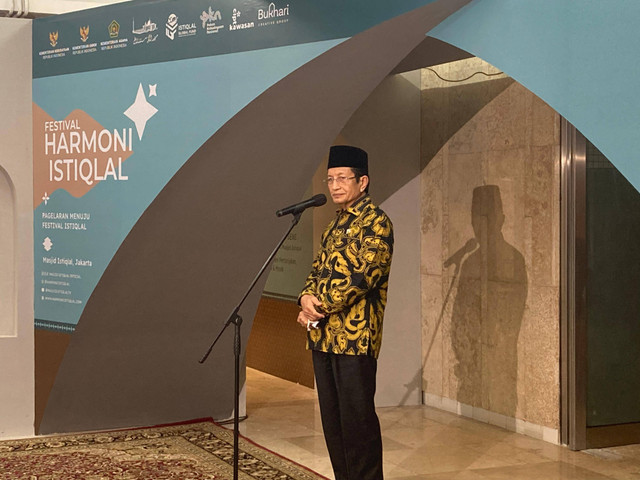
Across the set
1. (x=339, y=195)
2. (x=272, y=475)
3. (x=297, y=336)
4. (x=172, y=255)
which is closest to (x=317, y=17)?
(x=339, y=195)

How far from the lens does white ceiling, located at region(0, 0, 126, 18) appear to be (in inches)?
237

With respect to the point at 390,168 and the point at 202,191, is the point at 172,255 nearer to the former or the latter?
the point at 202,191

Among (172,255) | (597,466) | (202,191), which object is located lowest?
(597,466)

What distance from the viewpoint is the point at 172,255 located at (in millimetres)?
5508

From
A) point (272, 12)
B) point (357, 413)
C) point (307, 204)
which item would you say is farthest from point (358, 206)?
point (272, 12)

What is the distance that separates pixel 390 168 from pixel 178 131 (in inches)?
78.3

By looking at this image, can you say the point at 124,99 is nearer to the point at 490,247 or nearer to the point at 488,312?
the point at 490,247

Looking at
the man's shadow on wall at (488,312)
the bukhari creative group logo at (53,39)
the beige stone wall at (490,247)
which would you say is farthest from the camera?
the man's shadow on wall at (488,312)

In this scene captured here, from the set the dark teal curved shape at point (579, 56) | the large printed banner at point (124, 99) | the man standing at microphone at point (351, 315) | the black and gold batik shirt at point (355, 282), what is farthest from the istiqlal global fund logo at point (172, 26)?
the dark teal curved shape at point (579, 56)

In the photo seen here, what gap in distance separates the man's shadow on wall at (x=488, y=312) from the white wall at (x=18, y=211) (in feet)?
8.85

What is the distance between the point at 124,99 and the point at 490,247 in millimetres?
2414

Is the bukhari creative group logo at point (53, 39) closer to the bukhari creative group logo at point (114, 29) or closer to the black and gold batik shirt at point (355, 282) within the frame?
the bukhari creative group logo at point (114, 29)

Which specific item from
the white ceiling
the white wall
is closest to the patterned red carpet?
the white wall

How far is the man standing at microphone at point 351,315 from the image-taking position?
4.10 m
